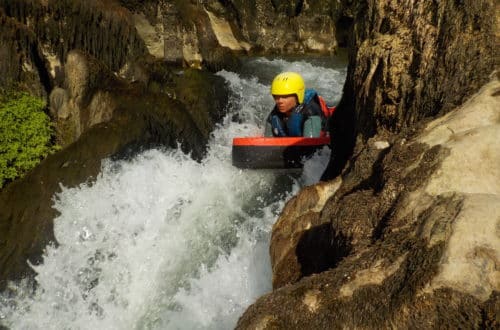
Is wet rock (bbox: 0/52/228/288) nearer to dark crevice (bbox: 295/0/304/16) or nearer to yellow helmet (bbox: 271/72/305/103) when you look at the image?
yellow helmet (bbox: 271/72/305/103)

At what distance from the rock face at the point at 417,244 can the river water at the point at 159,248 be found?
1.79 meters

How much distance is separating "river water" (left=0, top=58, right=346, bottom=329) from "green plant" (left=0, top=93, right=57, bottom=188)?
147cm

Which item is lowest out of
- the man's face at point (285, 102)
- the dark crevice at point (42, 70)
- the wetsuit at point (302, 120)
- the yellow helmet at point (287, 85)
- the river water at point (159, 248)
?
the river water at point (159, 248)

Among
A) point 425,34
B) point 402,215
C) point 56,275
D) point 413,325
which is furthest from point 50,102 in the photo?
point 413,325

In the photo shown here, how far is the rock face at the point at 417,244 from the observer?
70.2 inches

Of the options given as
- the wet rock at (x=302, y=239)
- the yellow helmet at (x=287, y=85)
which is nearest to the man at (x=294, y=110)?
the yellow helmet at (x=287, y=85)

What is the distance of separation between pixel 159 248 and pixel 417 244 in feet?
13.5

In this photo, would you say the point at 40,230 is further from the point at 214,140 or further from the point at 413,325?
the point at 413,325

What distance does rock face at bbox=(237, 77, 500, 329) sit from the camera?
1782mm

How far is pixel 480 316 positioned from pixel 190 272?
155 inches

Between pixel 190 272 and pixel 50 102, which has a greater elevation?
pixel 50 102

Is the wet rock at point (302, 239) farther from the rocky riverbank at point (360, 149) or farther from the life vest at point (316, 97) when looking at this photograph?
the life vest at point (316, 97)

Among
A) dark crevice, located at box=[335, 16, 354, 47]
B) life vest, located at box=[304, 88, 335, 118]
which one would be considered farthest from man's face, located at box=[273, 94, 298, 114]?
dark crevice, located at box=[335, 16, 354, 47]

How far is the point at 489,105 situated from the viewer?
9.71 ft
